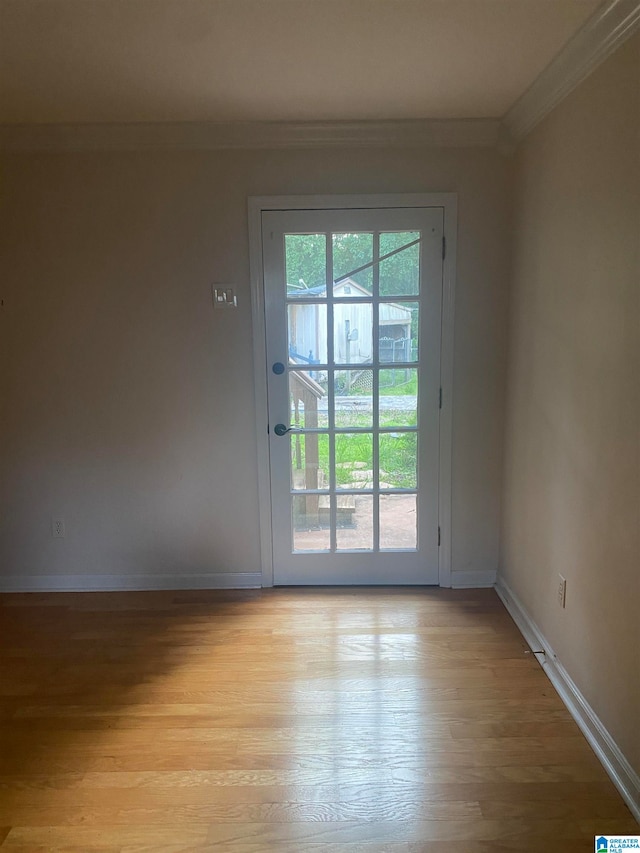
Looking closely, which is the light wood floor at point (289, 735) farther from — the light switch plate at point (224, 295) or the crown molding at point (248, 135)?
the crown molding at point (248, 135)

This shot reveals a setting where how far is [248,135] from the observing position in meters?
2.59

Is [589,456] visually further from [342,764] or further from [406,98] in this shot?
[406,98]

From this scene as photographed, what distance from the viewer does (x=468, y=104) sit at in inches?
93.9

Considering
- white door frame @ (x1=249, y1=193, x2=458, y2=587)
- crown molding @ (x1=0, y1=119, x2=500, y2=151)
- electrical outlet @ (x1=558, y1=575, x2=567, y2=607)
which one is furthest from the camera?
white door frame @ (x1=249, y1=193, x2=458, y2=587)

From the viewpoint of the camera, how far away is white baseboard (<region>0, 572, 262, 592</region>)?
301 cm

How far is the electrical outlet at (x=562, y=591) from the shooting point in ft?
6.91

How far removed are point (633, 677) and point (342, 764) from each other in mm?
915

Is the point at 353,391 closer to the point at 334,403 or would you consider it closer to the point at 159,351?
the point at 334,403

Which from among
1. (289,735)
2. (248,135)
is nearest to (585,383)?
(289,735)

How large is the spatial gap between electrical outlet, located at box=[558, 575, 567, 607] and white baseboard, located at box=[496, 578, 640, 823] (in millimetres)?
239

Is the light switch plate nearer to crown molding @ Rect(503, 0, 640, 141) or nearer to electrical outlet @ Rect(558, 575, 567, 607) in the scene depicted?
crown molding @ Rect(503, 0, 640, 141)

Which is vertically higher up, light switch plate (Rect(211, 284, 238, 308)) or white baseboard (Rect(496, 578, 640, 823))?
light switch plate (Rect(211, 284, 238, 308))

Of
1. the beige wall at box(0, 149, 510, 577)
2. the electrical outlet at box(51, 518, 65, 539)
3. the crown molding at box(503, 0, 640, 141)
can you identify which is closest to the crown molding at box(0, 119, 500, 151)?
the beige wall at box(0, 149, 510, 577)

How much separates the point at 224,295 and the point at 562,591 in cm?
196
